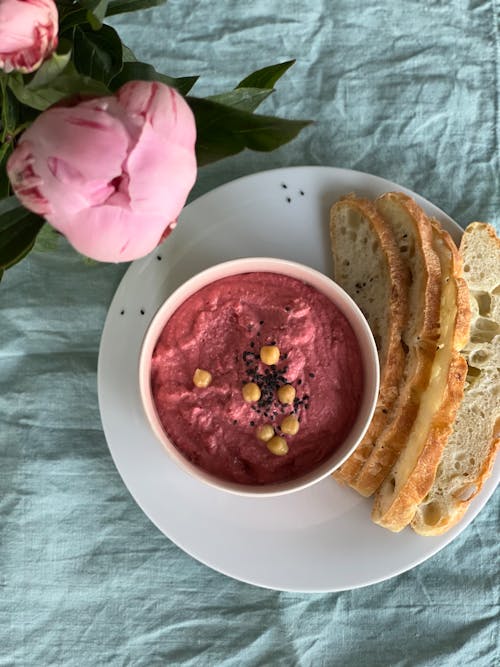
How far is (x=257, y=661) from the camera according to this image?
74.7 inches

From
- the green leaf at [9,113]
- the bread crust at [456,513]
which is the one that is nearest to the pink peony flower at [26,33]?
the green leaf at [9,113]

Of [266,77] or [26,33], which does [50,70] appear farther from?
[266,77]

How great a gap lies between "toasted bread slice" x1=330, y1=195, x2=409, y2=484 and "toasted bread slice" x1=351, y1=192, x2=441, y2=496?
0.08 feet

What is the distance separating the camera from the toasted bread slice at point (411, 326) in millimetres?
1648

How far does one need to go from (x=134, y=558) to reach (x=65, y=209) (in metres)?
1.31

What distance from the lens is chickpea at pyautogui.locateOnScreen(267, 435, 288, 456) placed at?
1.56m

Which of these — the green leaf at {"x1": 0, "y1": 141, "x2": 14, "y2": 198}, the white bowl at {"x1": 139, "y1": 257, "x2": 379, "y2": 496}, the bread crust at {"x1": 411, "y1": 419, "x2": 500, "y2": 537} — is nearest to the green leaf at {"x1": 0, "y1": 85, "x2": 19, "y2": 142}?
the green leaf at {"x1": 0, "y1": 141, "x2": 14, "y2": 198}

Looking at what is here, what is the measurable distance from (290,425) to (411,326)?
1.33 ft

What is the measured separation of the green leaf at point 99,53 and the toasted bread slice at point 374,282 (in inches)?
31.2

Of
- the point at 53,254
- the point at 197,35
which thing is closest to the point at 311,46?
the point at 197,35

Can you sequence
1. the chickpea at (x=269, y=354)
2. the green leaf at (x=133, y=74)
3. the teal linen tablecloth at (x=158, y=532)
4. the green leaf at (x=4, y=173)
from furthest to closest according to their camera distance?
1. the teal linen tablecloth at (x=158, y=532)
2. the chickpea at (x=269, y=354)
3. the green leaf at (x=133, y=74)
4. the green leaf at (x=4, y=173)

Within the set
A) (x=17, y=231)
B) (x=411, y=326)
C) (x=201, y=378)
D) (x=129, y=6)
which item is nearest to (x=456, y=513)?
(x=411, y=326)

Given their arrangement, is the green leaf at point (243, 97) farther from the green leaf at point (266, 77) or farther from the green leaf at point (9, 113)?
the green leaf at point (9, 113)

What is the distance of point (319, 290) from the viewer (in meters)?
1.62
